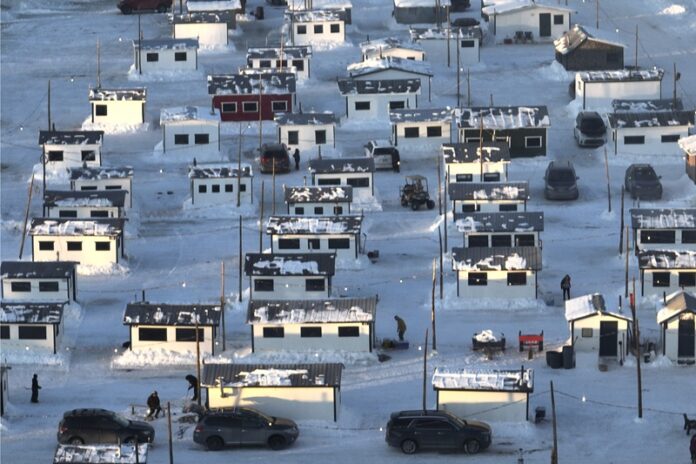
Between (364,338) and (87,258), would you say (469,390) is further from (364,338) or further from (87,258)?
(87,258)

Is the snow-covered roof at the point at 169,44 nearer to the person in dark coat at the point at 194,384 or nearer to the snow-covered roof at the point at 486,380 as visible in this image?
the person in dark coat at the point at 194,384

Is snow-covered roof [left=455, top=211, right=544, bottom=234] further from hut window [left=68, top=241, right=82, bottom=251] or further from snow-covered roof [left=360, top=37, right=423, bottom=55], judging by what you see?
snow-covered roof [left=360, top=37, right=423, bottom=55]

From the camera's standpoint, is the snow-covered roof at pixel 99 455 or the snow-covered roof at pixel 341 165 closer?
the snow-covered roof at pixel 99 455

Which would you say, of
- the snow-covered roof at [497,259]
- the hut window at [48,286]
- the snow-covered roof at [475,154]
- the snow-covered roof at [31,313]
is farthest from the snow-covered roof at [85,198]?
the snow-covered roof at [497,259]

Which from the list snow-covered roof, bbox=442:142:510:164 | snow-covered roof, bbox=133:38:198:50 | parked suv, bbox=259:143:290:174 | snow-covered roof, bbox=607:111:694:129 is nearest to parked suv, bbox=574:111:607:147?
snow-covered roof, bbox=607:111:694:129

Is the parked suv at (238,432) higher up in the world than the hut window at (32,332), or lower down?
lower down

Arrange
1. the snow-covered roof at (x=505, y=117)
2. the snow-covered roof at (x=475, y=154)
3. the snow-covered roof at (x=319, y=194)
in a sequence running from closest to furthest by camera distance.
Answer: the snow-covered roof at (x=319, y=194)
the snow-covered roof at (x=475, y=154)
the snow-covered roof at (x=505, y=117)

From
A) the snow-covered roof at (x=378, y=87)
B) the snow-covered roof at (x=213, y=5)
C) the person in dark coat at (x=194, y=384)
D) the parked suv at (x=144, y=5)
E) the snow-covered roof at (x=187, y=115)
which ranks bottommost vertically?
the person in dark coat at (x=194, y=384)
